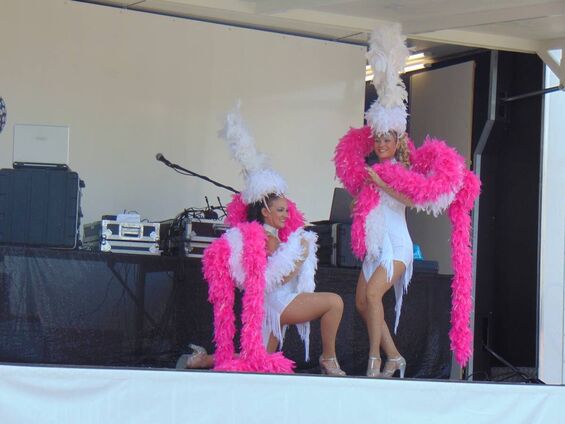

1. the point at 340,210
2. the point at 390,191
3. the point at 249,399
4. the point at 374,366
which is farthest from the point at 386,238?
the point at 249,399

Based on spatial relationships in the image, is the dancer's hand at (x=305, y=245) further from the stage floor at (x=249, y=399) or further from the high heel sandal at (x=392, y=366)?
the stage floor at (x=249, y=399)

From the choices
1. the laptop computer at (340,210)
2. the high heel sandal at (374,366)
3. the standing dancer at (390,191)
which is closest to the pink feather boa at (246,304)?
the high heel sandal at (374,366)

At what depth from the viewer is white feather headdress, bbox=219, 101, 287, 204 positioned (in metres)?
4.80

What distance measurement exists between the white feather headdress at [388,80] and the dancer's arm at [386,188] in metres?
0.22

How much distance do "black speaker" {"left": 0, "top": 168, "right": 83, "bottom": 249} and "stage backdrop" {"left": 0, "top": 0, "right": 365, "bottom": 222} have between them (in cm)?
153

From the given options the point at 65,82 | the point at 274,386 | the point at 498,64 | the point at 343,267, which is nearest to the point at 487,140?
the point at 498,64

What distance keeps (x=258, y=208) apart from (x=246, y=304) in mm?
513

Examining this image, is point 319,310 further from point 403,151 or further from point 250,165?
point 403,151

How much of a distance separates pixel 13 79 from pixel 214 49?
4.63 feet

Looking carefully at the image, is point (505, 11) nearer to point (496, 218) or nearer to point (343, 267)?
point (343, 267)

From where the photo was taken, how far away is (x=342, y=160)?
5.11m

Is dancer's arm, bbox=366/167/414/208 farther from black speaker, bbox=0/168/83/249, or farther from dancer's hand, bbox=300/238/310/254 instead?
black speaker, bbox=0/168/83/249

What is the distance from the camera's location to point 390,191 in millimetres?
4855

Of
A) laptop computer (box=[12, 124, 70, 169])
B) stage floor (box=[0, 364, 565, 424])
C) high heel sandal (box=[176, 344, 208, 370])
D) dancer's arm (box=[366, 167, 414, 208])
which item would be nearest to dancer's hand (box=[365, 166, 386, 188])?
dancer's arm (box=[366, 167, 414, 208])
